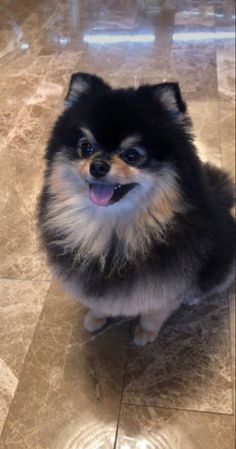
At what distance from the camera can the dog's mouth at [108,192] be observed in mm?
1067

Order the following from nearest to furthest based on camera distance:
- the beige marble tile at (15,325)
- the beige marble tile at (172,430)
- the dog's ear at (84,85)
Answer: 1. the dog's ear at (84,85)
2. the beige marble tile at (172,430)
3. the beige marble tile at (15,325)

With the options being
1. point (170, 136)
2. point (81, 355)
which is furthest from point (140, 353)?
point (170, 136)

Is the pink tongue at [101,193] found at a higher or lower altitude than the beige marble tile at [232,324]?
higher

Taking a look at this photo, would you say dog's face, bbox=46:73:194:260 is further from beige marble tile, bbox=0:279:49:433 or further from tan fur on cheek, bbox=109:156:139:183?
beige marble tile, bbox=0:279:49:433

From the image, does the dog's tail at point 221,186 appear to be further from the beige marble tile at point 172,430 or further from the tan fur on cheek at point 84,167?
the beige marble tile at point 172,430

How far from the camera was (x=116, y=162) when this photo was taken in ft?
3.36

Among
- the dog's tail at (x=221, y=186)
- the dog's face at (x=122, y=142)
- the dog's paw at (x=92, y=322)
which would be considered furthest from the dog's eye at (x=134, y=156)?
the dog's paw at (x=92, y=322)

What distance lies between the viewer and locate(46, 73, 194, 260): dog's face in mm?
1025

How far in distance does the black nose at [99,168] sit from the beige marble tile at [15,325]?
2.61 ft

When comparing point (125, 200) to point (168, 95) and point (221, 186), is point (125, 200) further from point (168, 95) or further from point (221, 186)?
point (221, 186)

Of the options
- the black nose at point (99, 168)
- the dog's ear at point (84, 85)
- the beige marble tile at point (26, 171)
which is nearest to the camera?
the black nose at point (99, 168)

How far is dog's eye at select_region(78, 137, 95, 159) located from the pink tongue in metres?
0.09

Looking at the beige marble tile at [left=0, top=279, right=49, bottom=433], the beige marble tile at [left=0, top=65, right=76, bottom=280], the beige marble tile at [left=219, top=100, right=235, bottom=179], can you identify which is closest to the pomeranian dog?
the beige marble tile at [left=0, top=279, right=49, bottom=433]

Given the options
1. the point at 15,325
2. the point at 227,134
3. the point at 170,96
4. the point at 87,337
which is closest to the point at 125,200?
the point at 170,96
